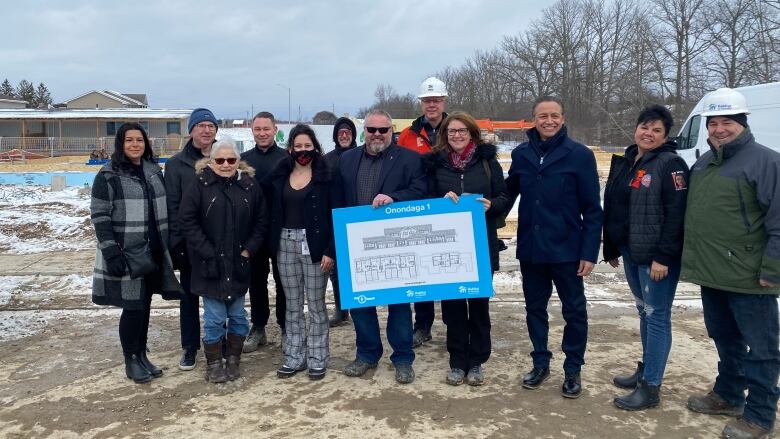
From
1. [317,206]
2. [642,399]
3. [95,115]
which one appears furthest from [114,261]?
[95,115]

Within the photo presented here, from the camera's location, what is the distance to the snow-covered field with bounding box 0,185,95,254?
34.8 feet

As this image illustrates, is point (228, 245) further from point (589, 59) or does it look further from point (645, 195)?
point (589, 59)

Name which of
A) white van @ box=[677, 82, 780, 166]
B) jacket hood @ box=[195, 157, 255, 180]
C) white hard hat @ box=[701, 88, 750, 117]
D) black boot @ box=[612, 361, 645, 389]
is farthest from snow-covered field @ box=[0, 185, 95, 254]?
white van @ box=[677, 82, 780, 166]

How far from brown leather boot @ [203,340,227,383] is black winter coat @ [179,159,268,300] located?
0.49m

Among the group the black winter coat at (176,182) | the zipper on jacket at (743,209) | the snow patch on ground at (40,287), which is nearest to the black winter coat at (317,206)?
the black winter coat at (176,182)

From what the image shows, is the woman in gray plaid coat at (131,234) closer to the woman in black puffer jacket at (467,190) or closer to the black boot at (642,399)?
the woman in black puffer jacket at (467,190)

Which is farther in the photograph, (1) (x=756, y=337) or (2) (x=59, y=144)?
(2) (x=59, y=144)

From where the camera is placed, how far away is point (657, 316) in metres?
4.13

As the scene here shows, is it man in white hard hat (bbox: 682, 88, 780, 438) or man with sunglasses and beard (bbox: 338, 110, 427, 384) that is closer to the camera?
man in white hard hat (bbox: 682, 88, 780, 438)

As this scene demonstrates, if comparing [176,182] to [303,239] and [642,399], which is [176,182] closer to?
[303,239]

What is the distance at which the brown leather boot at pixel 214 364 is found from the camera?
15.5 feet

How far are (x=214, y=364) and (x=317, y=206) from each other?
1.61 meters

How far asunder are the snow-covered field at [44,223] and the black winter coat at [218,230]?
719 cm

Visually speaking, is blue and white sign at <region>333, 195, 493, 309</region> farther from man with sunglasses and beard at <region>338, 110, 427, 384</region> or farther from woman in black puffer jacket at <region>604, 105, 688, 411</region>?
woman in black puffer jacket at <region>604, 105, 688, 411</region>
